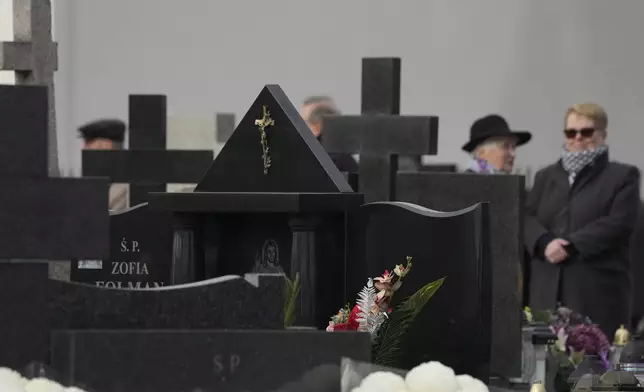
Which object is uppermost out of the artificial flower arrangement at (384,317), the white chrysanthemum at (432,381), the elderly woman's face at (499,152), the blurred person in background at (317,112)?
the blurred person in background at (317,112)

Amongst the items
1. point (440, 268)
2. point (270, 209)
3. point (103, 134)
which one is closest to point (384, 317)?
point (440, 268)

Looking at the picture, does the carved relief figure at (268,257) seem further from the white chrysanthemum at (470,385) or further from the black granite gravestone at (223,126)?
the black granite gravestone at (223,126)

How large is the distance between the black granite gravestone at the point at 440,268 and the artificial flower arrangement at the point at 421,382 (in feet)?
6.86

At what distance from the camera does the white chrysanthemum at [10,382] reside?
227 cm

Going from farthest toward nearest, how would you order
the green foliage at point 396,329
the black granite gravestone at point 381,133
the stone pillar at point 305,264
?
the black granite gravestone at point 381,133
the stone pillar at point 305,264
the green foliage at point 396,329

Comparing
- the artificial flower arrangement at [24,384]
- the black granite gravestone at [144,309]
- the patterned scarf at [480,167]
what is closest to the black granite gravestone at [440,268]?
the black granite gravestone at [144,309]

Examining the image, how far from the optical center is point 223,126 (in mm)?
11172

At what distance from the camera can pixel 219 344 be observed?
272cm

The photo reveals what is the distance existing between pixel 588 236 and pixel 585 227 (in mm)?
75

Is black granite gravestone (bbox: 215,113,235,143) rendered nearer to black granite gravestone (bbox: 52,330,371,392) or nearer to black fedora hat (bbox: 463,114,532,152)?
black fedora hat (bbox: 463,114,532,152)

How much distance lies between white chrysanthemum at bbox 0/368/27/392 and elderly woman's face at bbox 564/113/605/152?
621 cm

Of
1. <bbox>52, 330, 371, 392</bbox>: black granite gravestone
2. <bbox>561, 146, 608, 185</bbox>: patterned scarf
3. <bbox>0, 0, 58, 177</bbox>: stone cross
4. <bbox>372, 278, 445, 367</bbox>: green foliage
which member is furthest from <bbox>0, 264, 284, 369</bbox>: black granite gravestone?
<bbox>561, 146, 608, 185</bbox>: patterned scarf

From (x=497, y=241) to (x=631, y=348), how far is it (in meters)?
1.08

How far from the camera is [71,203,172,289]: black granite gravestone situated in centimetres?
550
